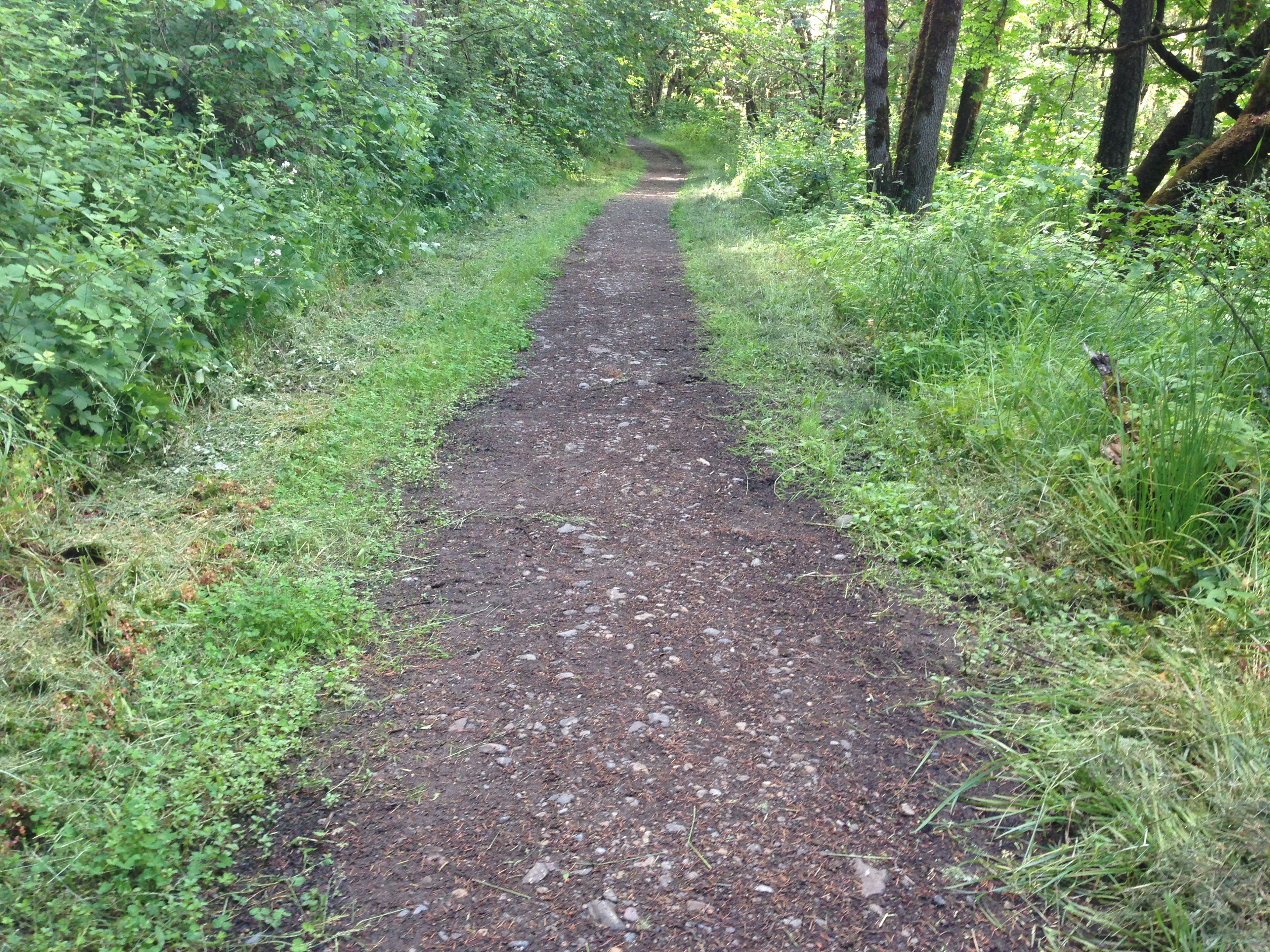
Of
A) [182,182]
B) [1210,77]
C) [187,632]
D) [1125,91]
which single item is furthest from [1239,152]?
[187,632]

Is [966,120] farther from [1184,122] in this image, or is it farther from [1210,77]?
[1210,77]

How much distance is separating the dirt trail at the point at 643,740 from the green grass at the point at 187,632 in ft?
0.82

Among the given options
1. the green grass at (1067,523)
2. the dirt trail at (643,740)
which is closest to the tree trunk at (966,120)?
the green grass at (1067,523)

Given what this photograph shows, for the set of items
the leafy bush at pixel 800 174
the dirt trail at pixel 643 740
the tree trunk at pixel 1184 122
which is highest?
the tree trunk at pixel 1184 122

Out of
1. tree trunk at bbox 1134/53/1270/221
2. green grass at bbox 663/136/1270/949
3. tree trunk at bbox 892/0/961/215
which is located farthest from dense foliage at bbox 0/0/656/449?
tree trunk at bbox 1134/53/1270/221

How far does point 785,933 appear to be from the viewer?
2166mm

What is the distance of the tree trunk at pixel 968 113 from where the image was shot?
49.6ft

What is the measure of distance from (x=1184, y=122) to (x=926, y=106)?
3985 mm

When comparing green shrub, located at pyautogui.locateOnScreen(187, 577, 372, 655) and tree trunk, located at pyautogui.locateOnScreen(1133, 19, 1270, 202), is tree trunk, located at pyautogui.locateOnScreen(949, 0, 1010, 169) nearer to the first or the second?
tree trunk, located at pyautogui.locateOnScreen(1133, 19, 1270, 202)

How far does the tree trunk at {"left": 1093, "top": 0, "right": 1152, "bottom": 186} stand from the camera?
9.18m

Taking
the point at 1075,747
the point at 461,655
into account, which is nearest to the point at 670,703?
the point at 461,655

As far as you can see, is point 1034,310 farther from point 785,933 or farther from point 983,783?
point 785,933

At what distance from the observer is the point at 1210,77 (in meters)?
9.55

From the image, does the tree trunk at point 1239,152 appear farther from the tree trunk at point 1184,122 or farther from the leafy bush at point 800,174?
the leafy bush at point 800,174
